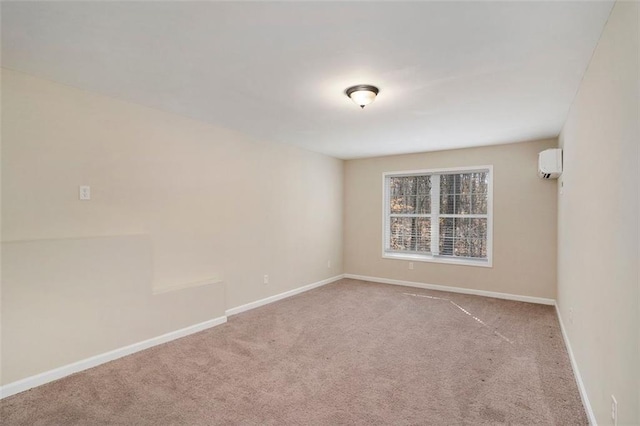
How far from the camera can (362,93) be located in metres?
2.90

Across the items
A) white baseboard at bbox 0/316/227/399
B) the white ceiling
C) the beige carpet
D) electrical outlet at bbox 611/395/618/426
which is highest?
the white ceiling

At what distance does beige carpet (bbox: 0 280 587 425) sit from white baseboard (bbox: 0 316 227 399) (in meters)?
0.07

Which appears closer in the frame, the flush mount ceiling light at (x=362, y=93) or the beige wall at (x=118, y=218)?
the beige wall at (x=118, y=218)

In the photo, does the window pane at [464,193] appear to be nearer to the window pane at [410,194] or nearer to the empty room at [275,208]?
the window pane at [410,194]

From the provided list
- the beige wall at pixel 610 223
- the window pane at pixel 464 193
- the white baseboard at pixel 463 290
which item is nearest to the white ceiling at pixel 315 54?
the beige wall at pixel 610 223

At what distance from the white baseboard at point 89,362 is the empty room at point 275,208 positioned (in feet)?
0.06

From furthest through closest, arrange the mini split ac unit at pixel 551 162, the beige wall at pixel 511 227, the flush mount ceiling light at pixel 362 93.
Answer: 1. the beige wall at pixel 511 227
2. the mini split ac unit at pixel 551 162
3. the flush mount ceiling light at pixel 362 93

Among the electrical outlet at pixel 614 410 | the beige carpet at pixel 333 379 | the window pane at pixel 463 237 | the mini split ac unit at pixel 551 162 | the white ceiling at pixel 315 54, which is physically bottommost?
the beige carpet at pixel 333 379

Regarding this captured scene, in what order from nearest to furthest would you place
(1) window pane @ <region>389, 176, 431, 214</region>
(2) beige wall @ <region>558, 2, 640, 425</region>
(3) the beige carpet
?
(2) beige wall @ <region>558, 2, 640, 425</region>
(3) the beige carpet
(1) window pane @ <region>389, 176, 431, 214</region>

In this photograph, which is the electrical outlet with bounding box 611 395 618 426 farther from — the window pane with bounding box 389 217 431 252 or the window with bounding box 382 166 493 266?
the window pane with bounding box 389 217 431 252

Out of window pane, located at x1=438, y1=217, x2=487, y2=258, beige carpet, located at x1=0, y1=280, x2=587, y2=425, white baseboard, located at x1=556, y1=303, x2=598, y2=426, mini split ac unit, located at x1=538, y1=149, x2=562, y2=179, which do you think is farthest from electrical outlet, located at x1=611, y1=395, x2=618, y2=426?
window pane, located at x1=438, y1=217, x2=487, y2=258

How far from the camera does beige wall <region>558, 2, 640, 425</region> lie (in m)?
1.44

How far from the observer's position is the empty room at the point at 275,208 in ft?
6.19

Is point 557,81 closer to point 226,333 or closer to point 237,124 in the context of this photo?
point 237,124
